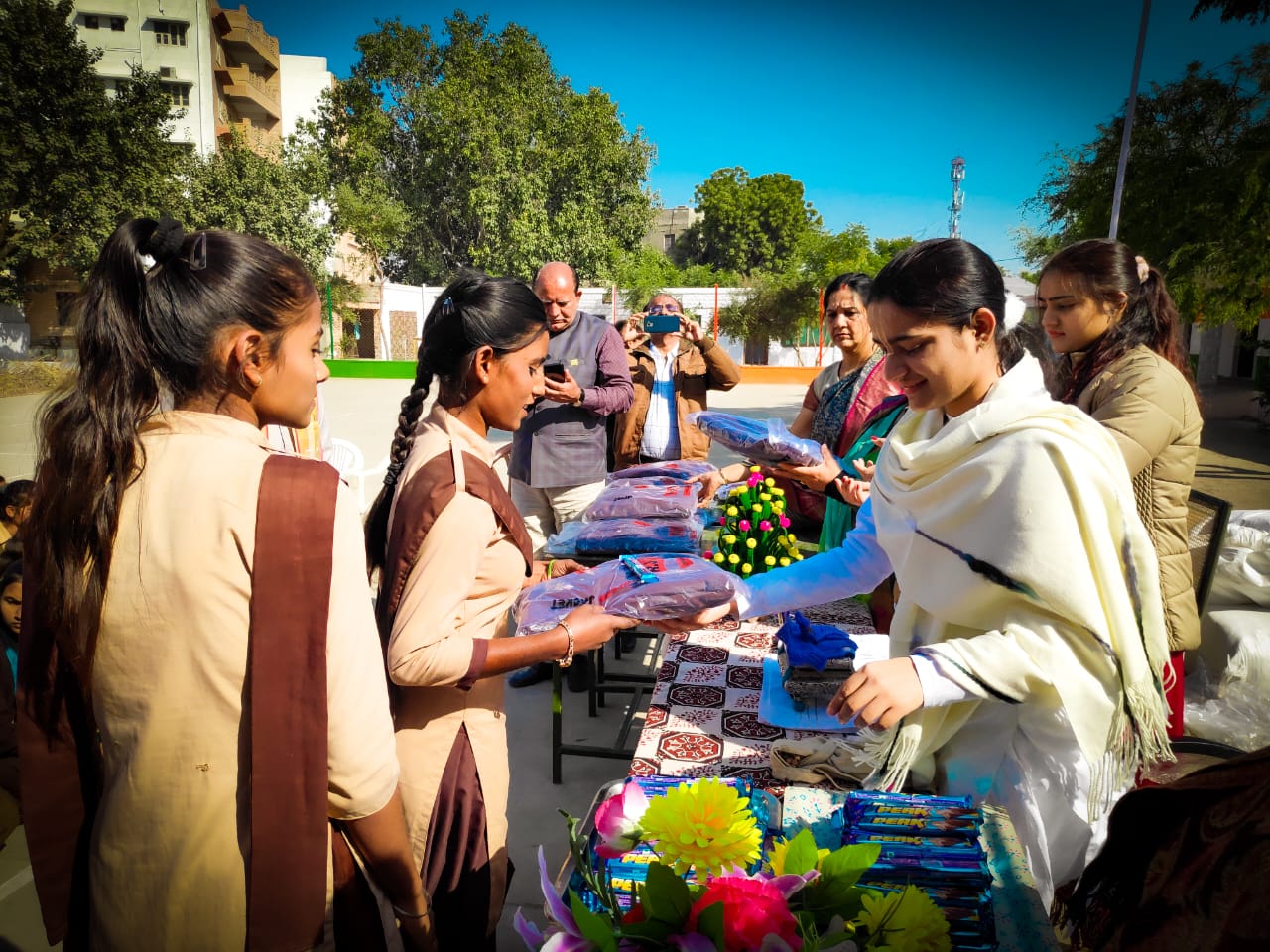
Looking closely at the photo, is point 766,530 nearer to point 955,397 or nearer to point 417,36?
point 955,397

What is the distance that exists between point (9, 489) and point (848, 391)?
3828 mm

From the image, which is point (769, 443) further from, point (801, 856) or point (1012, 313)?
point (801, 856)

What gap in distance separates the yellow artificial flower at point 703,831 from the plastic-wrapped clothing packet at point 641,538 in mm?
1764

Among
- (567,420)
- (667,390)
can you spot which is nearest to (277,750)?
(567,420)

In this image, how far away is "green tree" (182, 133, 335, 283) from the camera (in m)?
24.3

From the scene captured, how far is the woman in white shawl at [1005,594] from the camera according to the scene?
3.97 ft

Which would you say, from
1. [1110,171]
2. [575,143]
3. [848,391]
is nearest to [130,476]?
[848,391]

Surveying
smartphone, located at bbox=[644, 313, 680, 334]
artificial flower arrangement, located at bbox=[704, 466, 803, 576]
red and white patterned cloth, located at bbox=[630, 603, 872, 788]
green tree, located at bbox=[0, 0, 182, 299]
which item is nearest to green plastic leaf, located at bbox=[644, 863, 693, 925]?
red and white patterned cloth, located at bbox=[630, 603, 872, 788]

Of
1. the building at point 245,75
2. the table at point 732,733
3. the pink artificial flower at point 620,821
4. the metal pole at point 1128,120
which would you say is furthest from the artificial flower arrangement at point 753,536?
the building at point 245,75

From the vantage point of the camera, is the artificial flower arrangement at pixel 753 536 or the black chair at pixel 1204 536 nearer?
the black chair at pixel 1204 536

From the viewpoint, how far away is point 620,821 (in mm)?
1095

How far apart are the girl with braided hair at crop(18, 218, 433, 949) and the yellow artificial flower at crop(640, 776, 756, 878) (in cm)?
47

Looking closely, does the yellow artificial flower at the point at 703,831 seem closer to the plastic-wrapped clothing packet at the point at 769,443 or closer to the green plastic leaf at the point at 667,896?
the green plastic leaf at the point at 667,896

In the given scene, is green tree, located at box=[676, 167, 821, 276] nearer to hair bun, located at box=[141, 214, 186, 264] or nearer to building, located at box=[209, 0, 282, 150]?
building, located at box=[209, 0, 282, 150]
